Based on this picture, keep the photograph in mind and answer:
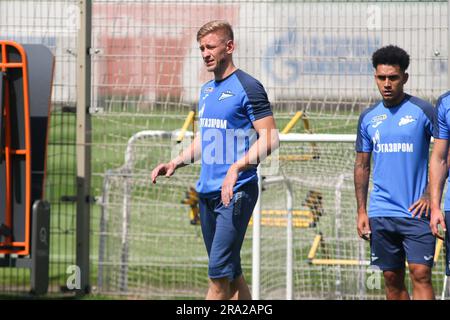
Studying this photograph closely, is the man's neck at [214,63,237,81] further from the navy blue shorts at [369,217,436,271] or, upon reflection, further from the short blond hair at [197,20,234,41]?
the navy blue shorts at [369,217,436,271]

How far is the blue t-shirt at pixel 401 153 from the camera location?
25.5 ft

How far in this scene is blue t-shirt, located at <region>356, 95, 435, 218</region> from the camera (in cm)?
779

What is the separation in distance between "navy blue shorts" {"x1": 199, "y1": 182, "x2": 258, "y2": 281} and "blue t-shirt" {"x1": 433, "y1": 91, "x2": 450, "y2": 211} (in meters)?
1.30

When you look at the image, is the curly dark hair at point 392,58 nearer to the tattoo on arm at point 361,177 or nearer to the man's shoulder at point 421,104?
the man's shoulder at point 421,104

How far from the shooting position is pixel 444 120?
24.5 feet

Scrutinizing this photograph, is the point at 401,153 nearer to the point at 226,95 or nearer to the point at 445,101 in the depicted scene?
the point at 445,101

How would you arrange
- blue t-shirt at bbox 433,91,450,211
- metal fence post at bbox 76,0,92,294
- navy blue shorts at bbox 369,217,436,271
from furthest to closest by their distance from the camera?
metal fence post at bbox 76,0,92,294 < navy blue shorts at bbox 369,217,436,271 < blue t-shirt at bbox 433,91,450,211

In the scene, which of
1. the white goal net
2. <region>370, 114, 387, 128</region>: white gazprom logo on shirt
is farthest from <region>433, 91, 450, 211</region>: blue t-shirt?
the white goal net

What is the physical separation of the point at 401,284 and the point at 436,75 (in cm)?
283

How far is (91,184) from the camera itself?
10688mm

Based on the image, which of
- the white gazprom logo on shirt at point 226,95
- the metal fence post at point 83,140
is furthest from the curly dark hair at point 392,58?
the metal fence post at point 83,140

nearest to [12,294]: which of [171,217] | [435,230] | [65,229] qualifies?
[65,229]
